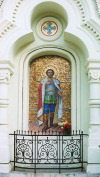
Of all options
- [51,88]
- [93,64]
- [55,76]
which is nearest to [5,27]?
[55,76]

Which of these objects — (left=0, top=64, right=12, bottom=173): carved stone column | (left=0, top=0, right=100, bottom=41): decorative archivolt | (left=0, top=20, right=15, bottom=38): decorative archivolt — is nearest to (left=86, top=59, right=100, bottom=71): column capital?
(left=0, top=0, right=100, bottom=41): decorative archivolt

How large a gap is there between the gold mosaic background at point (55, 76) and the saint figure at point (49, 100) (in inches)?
5.0

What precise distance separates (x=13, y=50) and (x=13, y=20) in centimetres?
82

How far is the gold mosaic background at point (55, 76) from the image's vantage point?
8.73 m

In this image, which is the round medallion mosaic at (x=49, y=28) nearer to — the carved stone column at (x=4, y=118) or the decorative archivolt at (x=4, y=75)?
the carved stone column at (x=4, y=118)

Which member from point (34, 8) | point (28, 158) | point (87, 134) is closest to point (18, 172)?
point (28, 158)

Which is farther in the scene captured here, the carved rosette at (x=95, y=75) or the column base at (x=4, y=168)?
the carved rosette at (x=95, y=75)

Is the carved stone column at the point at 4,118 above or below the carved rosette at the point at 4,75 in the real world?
below

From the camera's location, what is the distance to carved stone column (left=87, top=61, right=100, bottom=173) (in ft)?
24.4

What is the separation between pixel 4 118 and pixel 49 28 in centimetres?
301

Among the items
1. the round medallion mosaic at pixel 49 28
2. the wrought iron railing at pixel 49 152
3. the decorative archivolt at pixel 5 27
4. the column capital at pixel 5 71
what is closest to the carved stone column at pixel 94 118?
the wrought iron railing at pixel 49 152

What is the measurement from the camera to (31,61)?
9.05 m

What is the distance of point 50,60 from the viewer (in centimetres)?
905

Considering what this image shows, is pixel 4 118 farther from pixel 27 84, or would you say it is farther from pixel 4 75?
pixel 27 84
